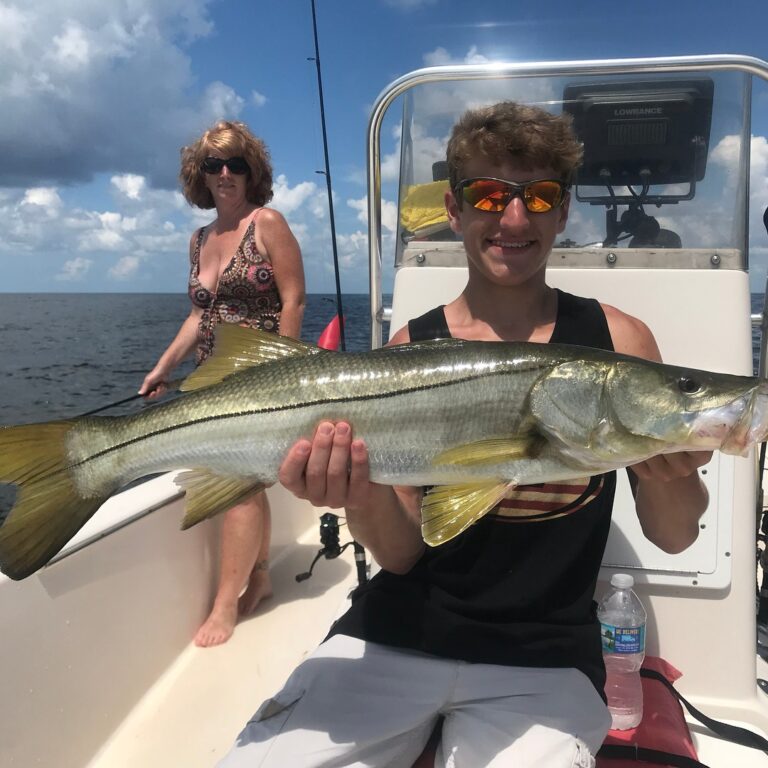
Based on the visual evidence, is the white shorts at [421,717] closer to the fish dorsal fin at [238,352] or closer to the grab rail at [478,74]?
the fish dorsal fin at [238,352]

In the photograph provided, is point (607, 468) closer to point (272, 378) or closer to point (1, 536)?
point (272, 378)

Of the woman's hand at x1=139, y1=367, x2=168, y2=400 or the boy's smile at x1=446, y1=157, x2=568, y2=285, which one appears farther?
the woman's hand at x1=139, y1=367, x2=168, y2=400

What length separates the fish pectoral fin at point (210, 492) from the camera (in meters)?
2.02

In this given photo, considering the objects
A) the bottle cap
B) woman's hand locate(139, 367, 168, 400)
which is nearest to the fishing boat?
the bottle cap

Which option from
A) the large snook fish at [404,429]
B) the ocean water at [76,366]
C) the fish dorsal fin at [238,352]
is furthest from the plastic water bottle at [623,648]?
the ocean water at [76,366]

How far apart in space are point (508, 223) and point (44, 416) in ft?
55.8

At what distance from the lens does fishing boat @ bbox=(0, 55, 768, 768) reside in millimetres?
2836

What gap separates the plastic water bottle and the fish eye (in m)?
1.32

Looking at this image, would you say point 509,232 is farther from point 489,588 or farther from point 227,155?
point 227,155

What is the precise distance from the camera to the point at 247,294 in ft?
13.4

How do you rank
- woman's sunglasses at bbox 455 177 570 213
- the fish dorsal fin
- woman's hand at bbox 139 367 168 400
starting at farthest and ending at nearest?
woman's hand at bbox 139 367 168 400 < woman's sunglasses at bbox 455 177 570 213 < the fish dorsal fin

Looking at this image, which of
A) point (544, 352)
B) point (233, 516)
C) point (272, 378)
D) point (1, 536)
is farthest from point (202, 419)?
point (233, 516)

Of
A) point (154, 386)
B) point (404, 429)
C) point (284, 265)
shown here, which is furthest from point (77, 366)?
point (404, 429)

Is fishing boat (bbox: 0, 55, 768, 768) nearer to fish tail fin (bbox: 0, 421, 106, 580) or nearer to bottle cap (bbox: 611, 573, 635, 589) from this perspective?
bottle cap (bbox: 611, 573, 635, 589)
